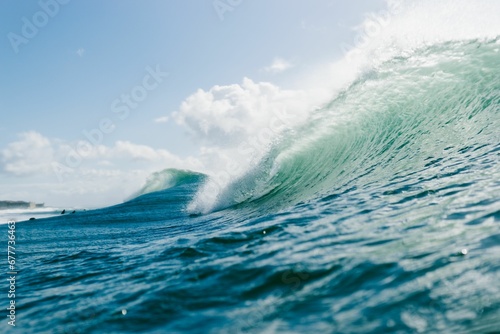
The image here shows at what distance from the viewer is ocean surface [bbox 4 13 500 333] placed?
283 centimetres

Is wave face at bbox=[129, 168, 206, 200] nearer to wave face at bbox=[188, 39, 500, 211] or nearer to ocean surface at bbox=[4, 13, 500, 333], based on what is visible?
wave face at bbox=[188, 39, 500, 211]

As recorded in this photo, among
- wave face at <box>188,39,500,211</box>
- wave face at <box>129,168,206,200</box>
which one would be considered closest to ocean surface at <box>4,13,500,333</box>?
wave face at <box>188,39,500,211</box>

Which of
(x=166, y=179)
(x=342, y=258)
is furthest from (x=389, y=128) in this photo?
(x=166, y=179)

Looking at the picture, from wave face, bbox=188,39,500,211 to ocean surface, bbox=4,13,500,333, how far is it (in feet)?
0.19

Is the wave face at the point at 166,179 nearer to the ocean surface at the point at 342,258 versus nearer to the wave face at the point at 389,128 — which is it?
the wave face at the point at 389,128

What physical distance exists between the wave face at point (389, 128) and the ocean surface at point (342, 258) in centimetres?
6

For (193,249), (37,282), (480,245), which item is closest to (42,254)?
(37,282)

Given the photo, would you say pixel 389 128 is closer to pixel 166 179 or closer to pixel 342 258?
pixel 342 258

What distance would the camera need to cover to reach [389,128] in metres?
10.4

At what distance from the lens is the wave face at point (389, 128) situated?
8312 mm

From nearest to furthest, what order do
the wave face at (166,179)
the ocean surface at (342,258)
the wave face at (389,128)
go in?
the ocean surface at (342,258) → the wave face at (389,128) → the wave face at (166,179)

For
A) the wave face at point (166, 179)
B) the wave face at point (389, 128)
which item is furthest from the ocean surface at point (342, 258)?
the wave face at point (166, 179)

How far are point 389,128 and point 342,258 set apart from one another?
749 cm

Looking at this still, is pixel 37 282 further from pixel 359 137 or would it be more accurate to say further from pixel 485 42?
pixel 485 42
